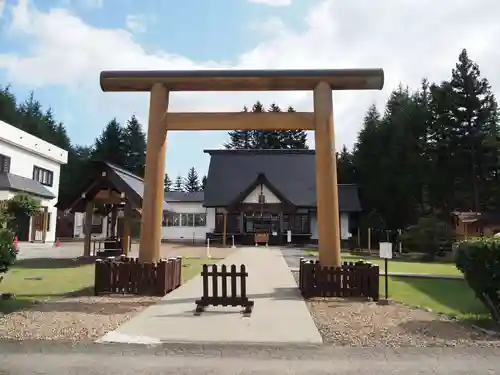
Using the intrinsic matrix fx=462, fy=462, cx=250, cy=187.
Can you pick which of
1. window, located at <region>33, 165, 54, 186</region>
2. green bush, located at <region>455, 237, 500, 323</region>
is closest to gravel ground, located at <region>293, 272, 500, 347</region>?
green bush, located at <region>455, 237, 500, 323</region>

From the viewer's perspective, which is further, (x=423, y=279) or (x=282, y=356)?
(x=423, y=279)

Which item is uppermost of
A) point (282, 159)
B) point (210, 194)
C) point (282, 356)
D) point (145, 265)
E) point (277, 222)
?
point (282, 159)

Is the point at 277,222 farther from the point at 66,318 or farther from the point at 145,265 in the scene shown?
the point at 66,318

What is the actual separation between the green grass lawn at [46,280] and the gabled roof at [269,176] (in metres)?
24.4

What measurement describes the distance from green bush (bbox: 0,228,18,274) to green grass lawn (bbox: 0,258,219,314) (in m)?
0.93

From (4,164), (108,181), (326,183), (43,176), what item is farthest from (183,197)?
(326,183)

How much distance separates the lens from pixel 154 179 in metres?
12.1

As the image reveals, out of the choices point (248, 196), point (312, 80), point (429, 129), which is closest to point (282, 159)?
point (248, 196)

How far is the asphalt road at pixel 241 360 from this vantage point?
555 cm

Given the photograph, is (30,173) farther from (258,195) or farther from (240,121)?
(240,121)

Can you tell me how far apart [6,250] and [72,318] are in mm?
2047

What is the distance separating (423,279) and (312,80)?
8933mm

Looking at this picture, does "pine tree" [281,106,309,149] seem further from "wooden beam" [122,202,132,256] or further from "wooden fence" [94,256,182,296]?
"wooden fence" [94,256,182,296]

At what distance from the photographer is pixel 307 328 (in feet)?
26.0
